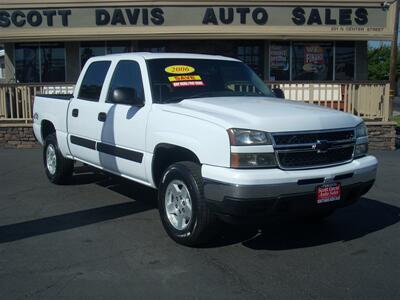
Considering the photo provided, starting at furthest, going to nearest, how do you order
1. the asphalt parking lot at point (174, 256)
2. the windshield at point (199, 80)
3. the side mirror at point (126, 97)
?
the windshield at point (199, 80), the side mirror at point (126, 97), the asphalt parking lot at point (174, 256)

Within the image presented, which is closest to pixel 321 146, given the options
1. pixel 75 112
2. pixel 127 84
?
pixel 127 84

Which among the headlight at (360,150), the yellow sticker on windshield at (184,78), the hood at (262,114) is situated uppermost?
the yellow sticker on windshield at (184,78)

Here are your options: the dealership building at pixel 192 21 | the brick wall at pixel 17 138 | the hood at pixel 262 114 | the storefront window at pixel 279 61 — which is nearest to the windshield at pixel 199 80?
the hood at pixel 262 114

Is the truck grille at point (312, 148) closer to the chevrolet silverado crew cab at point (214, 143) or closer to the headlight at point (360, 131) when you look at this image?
the chevrolet silverado crew cab at point (214, 143)

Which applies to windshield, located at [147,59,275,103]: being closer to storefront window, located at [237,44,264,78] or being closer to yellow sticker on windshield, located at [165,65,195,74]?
yellow sticker on windshield, located at [165,65,195,74]

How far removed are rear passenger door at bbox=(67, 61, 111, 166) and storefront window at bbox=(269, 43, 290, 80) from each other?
10370 millimetres

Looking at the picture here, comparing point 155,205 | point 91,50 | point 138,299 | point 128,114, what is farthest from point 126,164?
point 91,50

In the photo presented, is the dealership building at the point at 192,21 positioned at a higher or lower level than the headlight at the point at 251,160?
higher

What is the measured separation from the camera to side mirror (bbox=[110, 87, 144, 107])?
5.64 metres

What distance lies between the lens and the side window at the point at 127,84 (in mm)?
5675

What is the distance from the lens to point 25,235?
5531mm

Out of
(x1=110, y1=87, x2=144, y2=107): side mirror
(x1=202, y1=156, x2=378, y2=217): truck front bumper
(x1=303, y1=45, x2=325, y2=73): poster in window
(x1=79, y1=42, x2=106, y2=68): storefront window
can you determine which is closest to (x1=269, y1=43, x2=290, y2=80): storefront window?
(x1=303, y1=45, x2=325, y2=73): poster in window

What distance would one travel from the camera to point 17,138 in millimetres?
12602

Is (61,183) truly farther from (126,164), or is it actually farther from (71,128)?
(126,164)
